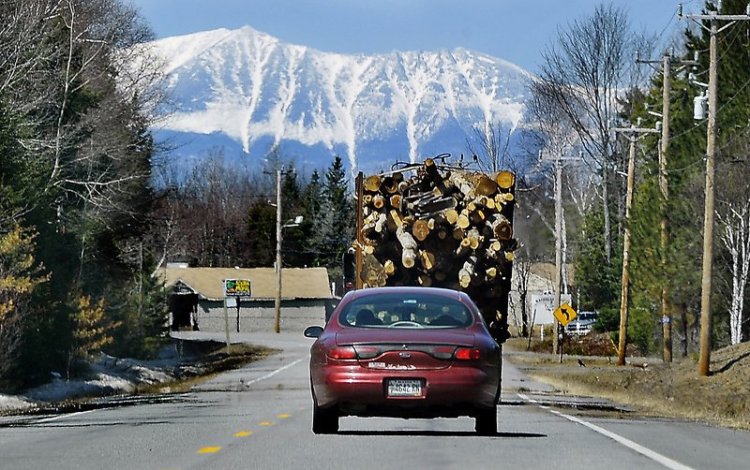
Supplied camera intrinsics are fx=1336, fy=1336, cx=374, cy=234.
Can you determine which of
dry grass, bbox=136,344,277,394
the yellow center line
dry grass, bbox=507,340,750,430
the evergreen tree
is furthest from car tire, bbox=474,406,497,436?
the evergreen tree

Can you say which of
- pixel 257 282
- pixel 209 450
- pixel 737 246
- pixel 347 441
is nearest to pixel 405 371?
pixel 347 441

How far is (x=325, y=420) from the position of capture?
14.9 meters

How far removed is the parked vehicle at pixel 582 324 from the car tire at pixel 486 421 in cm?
6300

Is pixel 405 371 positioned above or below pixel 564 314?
below

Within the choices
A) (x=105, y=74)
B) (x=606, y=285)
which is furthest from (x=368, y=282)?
(x=606, y=285)

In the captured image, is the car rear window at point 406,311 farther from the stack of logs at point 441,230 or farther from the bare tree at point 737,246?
the bare tree at point 737,246

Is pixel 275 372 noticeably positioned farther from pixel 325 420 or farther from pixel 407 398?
pixel 407 398

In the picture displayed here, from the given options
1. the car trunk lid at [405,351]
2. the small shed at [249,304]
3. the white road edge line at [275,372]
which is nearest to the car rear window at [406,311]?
the car trunk lid at [405,351]

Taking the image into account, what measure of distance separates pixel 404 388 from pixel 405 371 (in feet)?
0.58

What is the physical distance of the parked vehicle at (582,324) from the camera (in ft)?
259

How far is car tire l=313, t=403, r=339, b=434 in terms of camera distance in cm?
1464

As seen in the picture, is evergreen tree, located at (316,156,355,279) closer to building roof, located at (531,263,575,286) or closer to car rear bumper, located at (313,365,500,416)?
building roof, located at (531,263,575,286)

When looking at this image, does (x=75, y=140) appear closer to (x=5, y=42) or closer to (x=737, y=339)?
(x=5, y=42)

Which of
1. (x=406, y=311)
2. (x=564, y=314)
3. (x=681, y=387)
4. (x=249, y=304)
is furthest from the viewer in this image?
(x=249, y=304)
